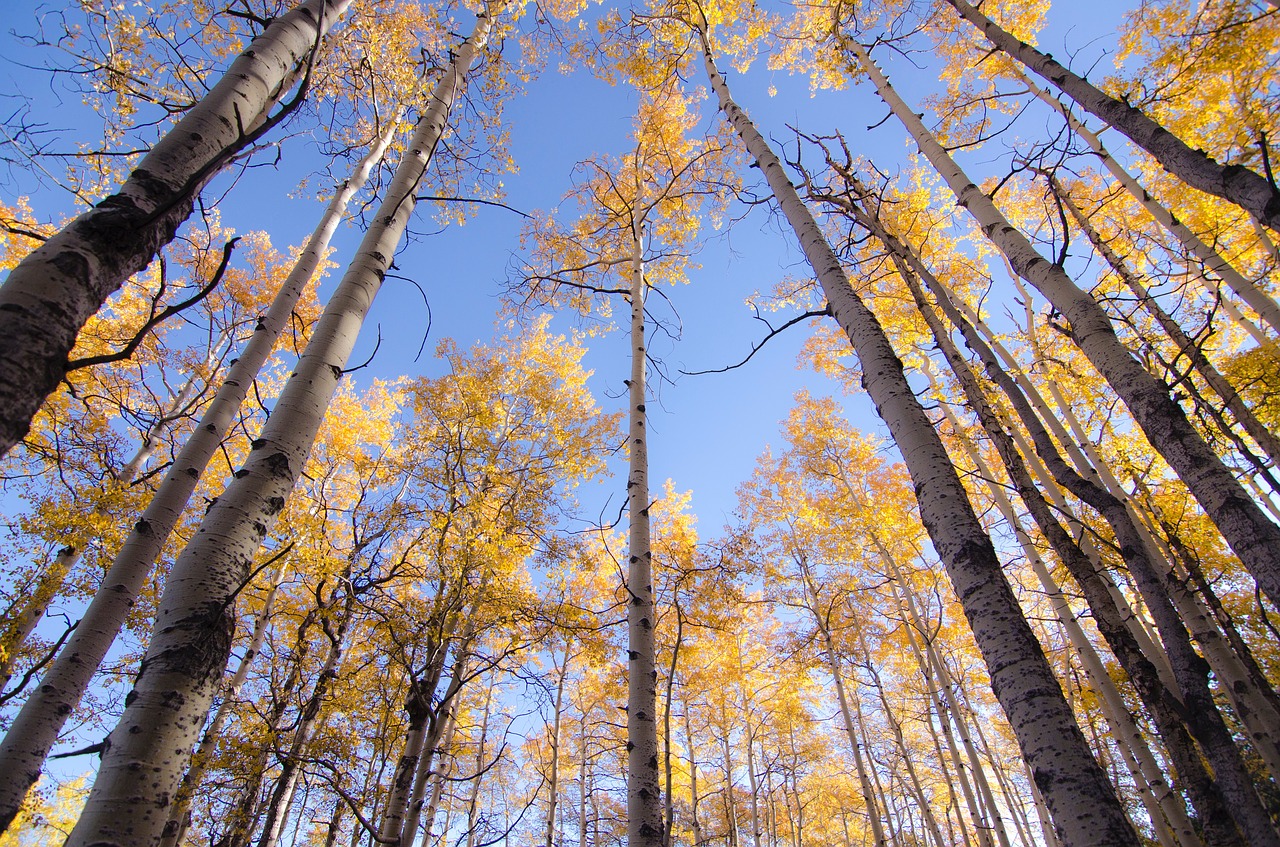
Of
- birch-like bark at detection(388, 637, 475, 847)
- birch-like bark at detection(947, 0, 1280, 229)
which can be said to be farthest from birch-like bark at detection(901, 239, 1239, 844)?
birch-like bark at detection(388, 637, 475, 847)

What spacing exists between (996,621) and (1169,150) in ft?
12.5

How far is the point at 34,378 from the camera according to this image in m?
0.99

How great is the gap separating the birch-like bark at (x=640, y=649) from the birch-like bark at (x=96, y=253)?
321 centimetres

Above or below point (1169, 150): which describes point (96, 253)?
below

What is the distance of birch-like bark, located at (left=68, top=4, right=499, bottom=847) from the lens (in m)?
1.27

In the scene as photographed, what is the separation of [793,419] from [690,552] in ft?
20.1

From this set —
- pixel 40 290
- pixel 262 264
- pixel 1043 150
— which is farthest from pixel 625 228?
pixel 262 264

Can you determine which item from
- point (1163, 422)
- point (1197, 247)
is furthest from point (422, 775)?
point (1197, 247)

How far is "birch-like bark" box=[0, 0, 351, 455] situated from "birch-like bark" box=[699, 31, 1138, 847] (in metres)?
2.24

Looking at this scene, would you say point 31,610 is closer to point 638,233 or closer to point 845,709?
point 638,233

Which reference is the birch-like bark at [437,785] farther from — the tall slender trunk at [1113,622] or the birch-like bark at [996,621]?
the tall slender trunk at [1113,622]

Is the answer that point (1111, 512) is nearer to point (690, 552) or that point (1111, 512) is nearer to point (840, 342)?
point (690, 552)

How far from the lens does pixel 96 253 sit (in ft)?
3.85

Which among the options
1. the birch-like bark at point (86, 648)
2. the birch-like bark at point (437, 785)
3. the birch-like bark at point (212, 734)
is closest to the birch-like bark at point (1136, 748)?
the birch-like bark at point (437, 785)
